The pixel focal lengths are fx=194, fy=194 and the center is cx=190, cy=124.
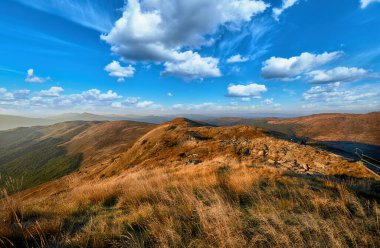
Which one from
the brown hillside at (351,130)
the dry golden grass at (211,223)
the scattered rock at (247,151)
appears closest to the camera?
the dry golden grass at (211,223)

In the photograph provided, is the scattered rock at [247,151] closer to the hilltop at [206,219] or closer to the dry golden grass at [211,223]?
the hilltop at [206,219]

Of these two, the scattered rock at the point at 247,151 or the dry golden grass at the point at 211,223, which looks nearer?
the dry golden grass at the point at 211,223

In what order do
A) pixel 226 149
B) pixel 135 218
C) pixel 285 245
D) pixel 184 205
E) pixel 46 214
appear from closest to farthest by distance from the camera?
pixel 285 245, pixel 135 218, pixel 184 205, pixel 46 214, pixel 226 149

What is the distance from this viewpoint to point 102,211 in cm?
593

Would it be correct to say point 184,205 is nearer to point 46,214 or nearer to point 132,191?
point 132,191

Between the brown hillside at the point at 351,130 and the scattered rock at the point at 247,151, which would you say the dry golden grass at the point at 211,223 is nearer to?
the scattered rock at the point at 247,151

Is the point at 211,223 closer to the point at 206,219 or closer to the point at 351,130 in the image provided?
the point at 206,219

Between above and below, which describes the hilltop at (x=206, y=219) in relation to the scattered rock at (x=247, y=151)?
above

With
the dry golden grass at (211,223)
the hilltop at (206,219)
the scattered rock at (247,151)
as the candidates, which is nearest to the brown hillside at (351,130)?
the scattered rock at (247,151)

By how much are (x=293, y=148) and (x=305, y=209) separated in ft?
59.0

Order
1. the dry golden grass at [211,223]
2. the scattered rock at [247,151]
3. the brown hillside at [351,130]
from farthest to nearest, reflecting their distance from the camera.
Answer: the brown hillside at [351,130] < the scattered rock at [247,151] < the dry golden grass at [211,223]

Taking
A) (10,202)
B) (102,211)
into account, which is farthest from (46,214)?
(102,211)

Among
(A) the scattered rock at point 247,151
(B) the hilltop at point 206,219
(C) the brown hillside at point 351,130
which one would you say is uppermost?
(B) the hilltop at point 206,219

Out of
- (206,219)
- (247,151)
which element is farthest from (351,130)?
(206,219)
